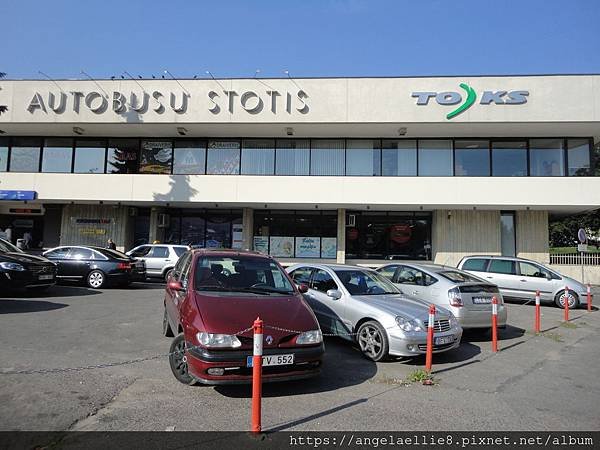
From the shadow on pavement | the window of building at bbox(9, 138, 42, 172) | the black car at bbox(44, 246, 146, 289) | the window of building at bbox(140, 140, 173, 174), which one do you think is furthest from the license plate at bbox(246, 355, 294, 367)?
the window of building at bbox(9, 138, 42, 172)

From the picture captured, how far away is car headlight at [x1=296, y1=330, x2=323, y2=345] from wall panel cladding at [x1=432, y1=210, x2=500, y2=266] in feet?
57.1

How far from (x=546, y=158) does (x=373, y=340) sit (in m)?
18.2

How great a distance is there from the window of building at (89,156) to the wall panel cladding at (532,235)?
71.4 ft

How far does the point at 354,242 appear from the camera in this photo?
71.9 ft

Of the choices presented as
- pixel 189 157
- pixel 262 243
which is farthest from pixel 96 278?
pixel 262 243

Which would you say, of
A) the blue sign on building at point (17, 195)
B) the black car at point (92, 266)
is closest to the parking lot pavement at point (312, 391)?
the black car at point (92, 266)

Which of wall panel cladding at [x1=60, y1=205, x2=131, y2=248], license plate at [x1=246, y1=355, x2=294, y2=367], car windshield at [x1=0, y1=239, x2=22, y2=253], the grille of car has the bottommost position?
license plate at [x1=246, y1=355, x2=294, y2=367]

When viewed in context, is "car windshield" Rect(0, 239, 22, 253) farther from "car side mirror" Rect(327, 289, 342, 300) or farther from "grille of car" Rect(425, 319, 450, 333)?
"grille of car" Rect(425, 319, 450, 333)

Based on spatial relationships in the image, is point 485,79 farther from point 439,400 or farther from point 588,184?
point 439,400

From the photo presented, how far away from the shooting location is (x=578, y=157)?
20.0 meters

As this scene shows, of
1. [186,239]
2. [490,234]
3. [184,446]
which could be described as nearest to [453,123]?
[490,234]

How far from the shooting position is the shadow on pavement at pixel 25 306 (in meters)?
9.38

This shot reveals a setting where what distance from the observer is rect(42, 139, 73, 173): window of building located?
22062mm

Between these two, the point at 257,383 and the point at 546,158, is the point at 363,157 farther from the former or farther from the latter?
the point at 257,383
